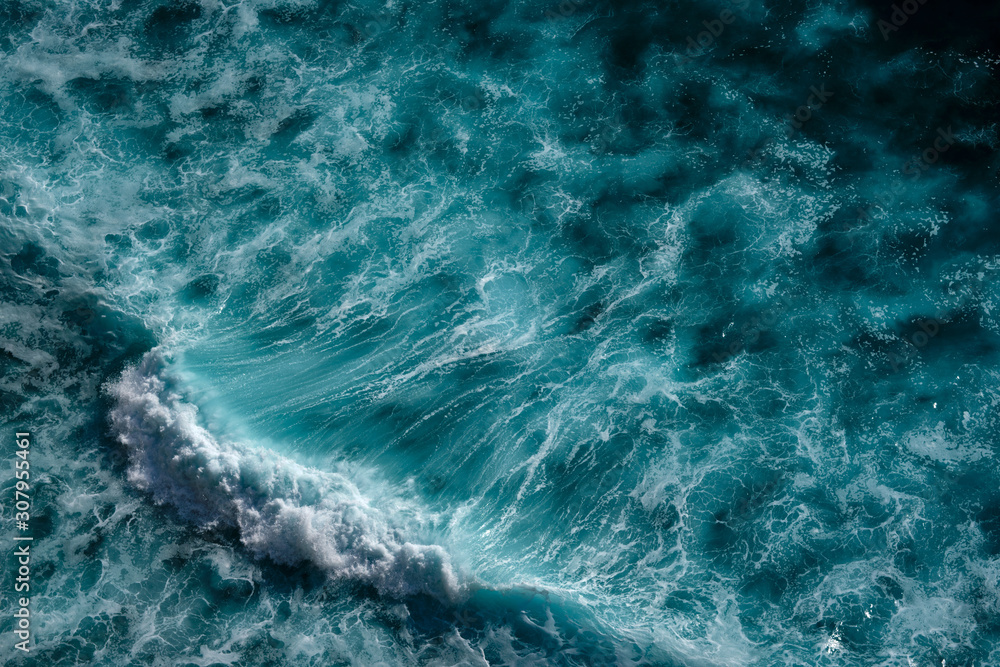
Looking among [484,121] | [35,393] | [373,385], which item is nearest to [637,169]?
[484,121]

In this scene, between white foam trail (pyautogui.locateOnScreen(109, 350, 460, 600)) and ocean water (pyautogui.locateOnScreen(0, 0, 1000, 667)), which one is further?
white foam trail (pyautogui.locateOnScreen(109, 350, 460, 600))

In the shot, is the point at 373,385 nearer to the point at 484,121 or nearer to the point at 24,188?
the point at 484,121

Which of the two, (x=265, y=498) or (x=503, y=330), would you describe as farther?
(x=503, y=330)

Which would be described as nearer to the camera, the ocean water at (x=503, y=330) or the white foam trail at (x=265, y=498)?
the ocean water at (x=503, y=330)

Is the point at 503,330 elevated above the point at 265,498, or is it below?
above
